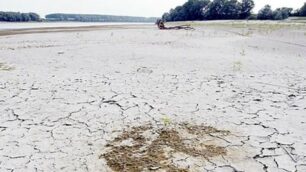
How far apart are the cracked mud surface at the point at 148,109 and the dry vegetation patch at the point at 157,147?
0.08 meters

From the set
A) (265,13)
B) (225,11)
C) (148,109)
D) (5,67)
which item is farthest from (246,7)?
(148,109)

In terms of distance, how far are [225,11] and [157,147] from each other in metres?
71.7

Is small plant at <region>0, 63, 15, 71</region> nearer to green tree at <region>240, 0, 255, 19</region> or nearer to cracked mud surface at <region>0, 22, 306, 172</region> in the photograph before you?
cracked mud surface at <region>0, 22, 306, 172</region>

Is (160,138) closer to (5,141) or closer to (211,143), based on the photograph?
(211,143)

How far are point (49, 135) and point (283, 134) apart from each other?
3153mm

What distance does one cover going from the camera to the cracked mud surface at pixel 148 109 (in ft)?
12.7

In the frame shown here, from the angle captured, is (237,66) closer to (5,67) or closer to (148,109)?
(148,109)

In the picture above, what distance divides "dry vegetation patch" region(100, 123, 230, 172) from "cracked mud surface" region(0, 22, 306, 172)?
8 centimetres

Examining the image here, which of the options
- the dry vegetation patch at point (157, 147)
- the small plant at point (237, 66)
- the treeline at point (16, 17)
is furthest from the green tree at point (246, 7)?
the dry vegetation patch at point (157, 147)

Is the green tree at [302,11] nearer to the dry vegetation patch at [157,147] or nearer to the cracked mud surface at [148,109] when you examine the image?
the cracked mud surface at [148,109]

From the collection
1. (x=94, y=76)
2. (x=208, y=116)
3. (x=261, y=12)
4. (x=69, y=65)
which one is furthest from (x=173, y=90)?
(x=261, y=12)

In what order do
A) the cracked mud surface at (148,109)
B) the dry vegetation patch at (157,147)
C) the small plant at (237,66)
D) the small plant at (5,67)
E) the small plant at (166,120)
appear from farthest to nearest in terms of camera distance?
the small plant at (237,66) → the small plant at (5,67) → the small plant at (166,120) → the cracked mud surface at (148,109) → the dry vegetation patch at (157,147)

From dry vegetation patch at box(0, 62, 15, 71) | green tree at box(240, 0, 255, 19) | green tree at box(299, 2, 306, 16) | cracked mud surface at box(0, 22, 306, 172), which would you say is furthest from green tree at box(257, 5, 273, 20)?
dry vegetation patch at box(0, 62, 15, 71)

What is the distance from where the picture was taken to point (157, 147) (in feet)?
13.6
